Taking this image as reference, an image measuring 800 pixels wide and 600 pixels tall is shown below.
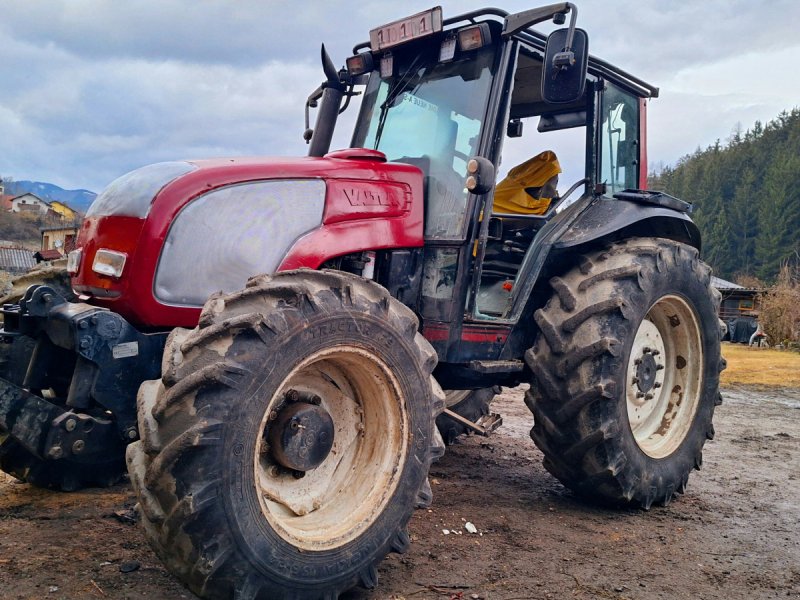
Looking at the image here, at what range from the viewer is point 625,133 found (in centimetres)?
513

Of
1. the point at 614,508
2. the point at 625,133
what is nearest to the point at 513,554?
the point at 614,508

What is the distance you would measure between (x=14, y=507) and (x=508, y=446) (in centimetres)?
371

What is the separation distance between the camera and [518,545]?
143 inches

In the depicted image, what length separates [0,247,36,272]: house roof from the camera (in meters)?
27.0

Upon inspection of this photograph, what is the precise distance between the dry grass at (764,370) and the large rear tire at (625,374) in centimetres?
755

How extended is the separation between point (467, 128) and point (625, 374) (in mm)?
1682

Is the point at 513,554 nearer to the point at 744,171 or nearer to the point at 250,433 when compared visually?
the point at 250,433

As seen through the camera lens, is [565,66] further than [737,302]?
No

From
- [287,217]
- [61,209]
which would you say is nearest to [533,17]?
[287,217]

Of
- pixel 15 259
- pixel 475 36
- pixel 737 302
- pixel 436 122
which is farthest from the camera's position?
pixel 737 302

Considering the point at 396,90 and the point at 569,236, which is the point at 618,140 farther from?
the point at 396,90

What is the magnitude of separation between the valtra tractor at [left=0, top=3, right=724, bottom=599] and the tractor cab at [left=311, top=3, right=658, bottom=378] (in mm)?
16

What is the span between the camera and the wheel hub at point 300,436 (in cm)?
281

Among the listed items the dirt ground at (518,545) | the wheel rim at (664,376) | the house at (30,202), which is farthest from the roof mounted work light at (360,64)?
the house at (30,202)
